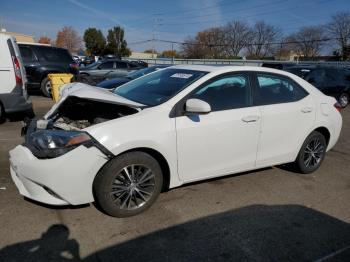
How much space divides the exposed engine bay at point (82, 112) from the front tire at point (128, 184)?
54 centimetres

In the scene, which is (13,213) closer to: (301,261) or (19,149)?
(19,149)

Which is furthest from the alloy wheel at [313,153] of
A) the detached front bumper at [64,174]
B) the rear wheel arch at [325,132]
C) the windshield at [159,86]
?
the detached front bumper at [64,174]

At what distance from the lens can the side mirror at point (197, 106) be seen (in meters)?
3.42

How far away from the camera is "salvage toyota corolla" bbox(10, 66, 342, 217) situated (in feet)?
10.1

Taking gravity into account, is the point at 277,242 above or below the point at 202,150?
below

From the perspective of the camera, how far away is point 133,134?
321cm

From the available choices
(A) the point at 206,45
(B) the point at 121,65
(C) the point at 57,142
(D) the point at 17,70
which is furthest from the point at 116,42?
(C) the point at 57,142

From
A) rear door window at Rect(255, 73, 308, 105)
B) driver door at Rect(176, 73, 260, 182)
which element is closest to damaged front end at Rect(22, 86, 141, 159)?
driver door at Rect(176, 73, 260, 182)

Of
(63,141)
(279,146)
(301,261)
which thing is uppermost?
(63,141)

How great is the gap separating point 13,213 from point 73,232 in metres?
0.78

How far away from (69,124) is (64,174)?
91 centimetres

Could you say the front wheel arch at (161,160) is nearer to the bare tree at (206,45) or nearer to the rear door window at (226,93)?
the rear door window at (226,93)

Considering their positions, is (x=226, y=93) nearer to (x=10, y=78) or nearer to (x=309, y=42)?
(x=10, y=78)

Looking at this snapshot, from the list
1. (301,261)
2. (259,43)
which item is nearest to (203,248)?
(301,261)
